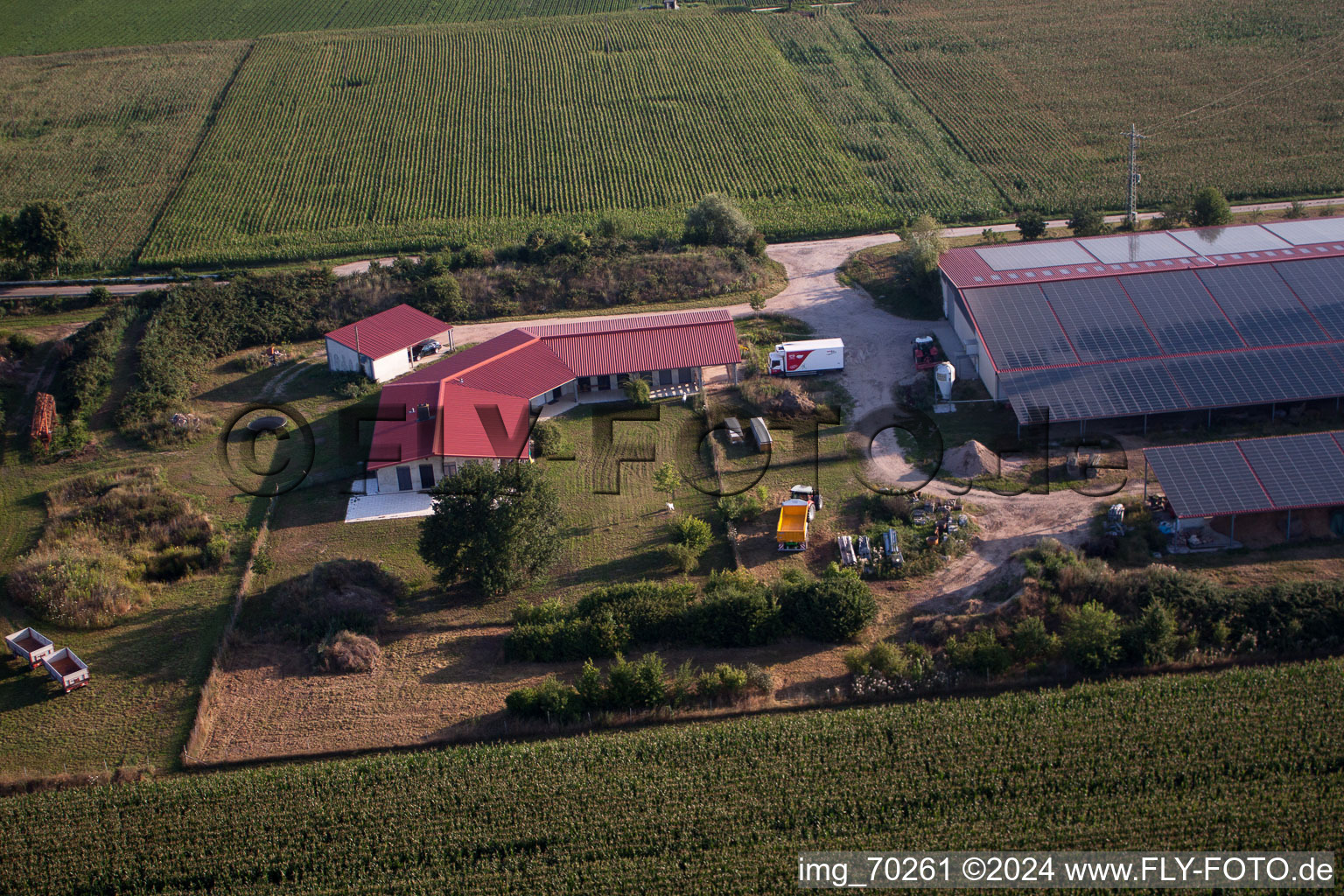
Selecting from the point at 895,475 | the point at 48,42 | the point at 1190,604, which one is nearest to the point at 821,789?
the point at 1190,604

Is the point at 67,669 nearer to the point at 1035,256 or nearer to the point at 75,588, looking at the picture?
the point at 75,588

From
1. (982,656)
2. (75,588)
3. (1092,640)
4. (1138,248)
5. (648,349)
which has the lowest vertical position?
(982,656)

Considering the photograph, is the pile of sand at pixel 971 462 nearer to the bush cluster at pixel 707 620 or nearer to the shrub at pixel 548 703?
the bush cluster at pixel 707 620

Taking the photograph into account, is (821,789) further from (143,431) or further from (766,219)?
(766,219)

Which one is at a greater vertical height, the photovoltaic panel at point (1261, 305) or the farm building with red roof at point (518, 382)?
the photovoltaic panel at point (1261, 305)

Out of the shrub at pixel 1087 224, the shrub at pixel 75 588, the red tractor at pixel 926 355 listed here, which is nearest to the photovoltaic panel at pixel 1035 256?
the red tractor at pixel 926 355

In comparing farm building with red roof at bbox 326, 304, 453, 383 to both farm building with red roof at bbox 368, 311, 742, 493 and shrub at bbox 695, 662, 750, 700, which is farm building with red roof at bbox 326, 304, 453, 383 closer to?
farm building with red roof at bbox 368, 311, 742, 493

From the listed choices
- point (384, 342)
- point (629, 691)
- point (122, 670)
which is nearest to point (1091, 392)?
point (629, 691)
